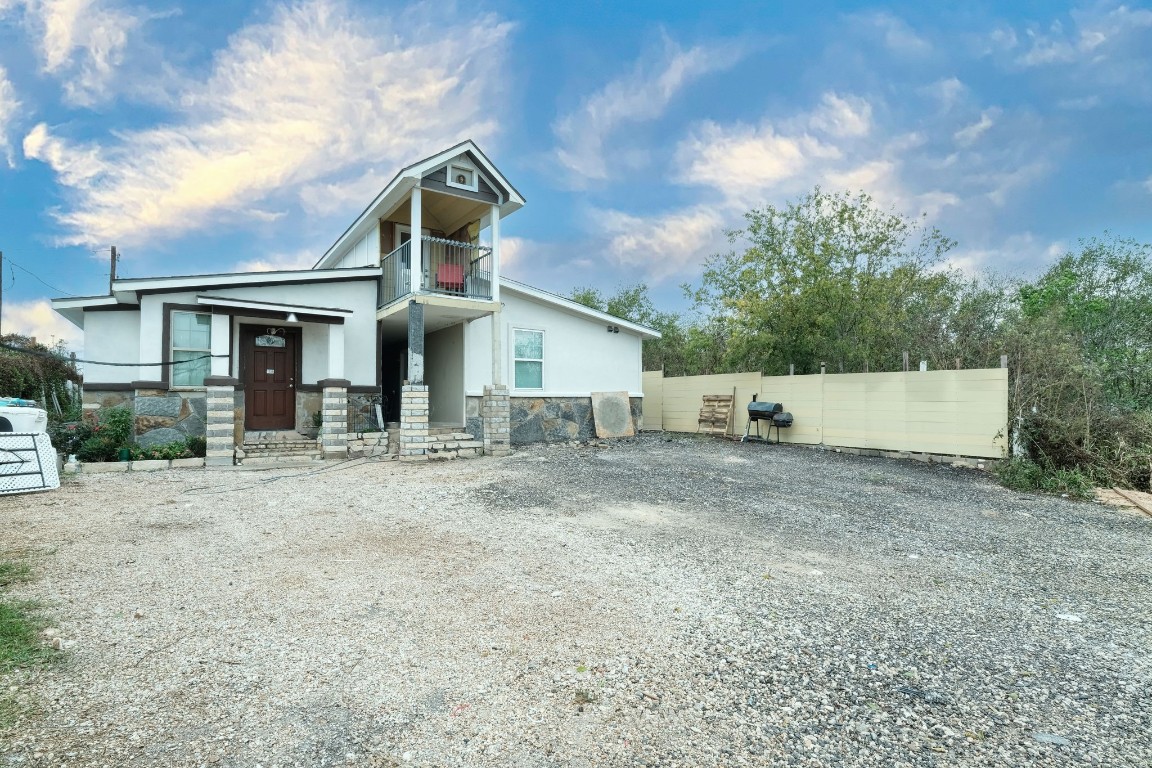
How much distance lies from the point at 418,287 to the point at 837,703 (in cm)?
994

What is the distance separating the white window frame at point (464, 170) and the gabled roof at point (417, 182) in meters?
0.17

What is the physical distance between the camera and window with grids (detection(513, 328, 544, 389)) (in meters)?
13.0

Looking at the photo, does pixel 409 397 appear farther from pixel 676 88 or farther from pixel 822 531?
pixel 676 88

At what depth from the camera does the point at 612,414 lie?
46.0ft

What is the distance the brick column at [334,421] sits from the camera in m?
9.94

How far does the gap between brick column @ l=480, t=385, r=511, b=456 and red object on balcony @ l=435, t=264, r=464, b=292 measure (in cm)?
279

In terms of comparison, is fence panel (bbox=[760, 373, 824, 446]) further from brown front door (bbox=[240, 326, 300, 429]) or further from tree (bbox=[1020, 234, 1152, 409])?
brown front door (bbox=[240, 326, 300, 429])

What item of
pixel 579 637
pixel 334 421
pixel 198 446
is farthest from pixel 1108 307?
pixel 198 446

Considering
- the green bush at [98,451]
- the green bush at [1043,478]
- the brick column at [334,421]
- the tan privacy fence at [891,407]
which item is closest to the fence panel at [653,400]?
the tan privacy fence at [891,407]

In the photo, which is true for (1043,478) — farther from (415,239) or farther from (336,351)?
(336,351)

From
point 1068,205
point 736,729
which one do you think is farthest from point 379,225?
point 1068,205

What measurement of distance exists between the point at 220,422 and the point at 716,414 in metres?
11.6

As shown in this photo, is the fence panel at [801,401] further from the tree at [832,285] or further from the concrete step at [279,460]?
the concrete step at [279,460]

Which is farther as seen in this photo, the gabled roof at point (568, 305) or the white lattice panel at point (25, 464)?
the gabled roof at point (568, 305)
